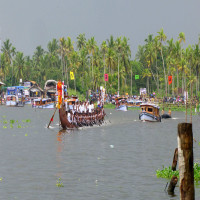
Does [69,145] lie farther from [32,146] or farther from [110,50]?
[110,50]

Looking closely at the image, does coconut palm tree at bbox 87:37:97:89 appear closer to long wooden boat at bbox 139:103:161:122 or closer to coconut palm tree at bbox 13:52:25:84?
coconut palm tree at bbox 13:52:25:84

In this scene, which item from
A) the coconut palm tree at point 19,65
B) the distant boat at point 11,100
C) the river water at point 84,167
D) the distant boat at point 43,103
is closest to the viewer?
the river water at point 84,167

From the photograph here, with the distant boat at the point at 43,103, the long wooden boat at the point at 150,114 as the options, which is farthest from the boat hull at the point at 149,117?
the distant boat at the point at 43,103

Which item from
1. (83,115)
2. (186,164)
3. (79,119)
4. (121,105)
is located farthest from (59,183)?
(121,105)

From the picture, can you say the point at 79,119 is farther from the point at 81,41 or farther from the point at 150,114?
the point at 81,41

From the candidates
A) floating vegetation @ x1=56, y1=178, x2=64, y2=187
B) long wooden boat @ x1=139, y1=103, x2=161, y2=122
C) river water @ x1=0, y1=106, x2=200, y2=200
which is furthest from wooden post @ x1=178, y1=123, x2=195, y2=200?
long wooden boat @ x1=139, y1=103, x2=161, y2=122

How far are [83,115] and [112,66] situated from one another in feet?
316

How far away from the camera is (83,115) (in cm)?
5994

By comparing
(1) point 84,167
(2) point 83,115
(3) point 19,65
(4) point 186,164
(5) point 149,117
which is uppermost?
(3) point 19,65

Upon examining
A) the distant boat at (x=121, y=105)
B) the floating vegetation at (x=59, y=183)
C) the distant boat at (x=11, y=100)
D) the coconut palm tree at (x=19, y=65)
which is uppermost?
the coconut palm tree at (x=19, y=65)

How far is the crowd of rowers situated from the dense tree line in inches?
2676

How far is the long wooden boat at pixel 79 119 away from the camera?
175ft

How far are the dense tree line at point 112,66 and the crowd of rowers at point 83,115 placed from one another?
67977 millimetres

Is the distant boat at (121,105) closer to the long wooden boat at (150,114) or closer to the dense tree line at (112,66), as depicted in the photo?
the dense tree line at (112,66)
